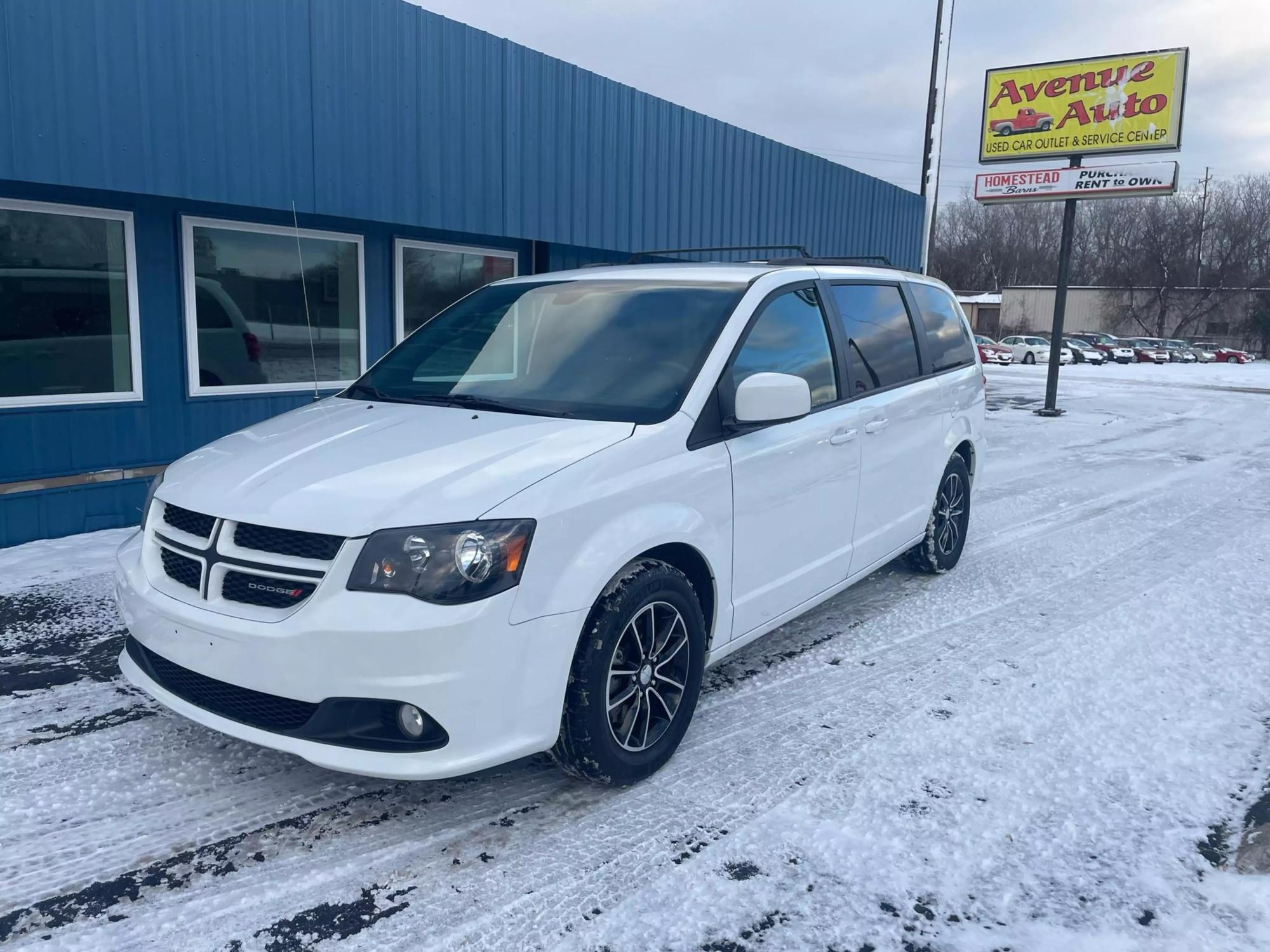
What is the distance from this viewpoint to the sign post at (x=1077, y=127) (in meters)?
18.3

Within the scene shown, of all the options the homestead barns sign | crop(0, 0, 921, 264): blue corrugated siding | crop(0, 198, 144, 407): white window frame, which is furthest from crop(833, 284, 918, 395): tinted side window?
the homestead barns sign

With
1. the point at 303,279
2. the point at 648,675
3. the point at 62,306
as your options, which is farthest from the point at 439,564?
the point at 303,279

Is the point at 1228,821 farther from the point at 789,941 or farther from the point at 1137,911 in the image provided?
the point at 789,941

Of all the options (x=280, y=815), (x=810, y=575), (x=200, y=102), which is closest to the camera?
(x=280, y=815)

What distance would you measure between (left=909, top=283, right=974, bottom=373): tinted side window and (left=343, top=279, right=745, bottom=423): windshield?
2145mm

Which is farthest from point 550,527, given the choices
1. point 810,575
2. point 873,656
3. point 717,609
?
point 873,656

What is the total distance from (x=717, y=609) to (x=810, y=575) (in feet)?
2.68

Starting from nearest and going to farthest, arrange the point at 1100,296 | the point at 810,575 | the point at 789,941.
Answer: the point at 789,941
the point at 810,575
the point at 1100,296

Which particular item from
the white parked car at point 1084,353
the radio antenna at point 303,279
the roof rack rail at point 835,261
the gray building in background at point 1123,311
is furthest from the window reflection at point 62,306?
the gray building in background at point 1123,311

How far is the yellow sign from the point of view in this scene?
60.0 feet

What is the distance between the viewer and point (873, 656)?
15.5 ft

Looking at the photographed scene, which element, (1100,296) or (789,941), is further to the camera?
(1100,296)

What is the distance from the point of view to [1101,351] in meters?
44.6

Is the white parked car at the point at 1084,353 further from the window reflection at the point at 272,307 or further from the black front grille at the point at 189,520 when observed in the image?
the black front grille at the point at 189,520
